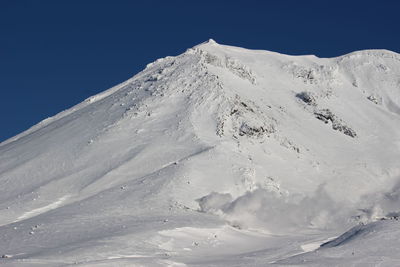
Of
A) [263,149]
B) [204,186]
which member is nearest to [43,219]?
[204,186]

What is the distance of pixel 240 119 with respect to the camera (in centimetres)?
7606

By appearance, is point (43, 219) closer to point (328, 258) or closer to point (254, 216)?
point (254, 216)

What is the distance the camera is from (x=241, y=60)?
101 metres

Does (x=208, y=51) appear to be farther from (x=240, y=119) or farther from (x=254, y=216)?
(x=254, y=216)

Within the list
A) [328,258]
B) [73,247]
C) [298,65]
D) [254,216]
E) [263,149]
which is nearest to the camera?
[328,258]

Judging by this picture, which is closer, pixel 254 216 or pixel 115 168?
pixel 254 216

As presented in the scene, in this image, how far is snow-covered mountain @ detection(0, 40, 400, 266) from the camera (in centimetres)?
4316

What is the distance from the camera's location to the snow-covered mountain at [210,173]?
43156mm

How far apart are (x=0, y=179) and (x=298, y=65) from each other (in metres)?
55.4

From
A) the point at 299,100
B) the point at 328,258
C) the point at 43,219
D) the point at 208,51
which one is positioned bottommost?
the point at 328,258

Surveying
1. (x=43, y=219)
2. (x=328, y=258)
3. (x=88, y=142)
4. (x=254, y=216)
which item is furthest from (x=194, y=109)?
(x=328, y=258)

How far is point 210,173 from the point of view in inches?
2520

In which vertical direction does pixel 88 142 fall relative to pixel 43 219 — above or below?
above

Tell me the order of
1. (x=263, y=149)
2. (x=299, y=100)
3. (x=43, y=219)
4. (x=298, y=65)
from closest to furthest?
(x=43, y=219) → (x=263, y=149) → (x=299, y=100) → (x=298, y=65)
